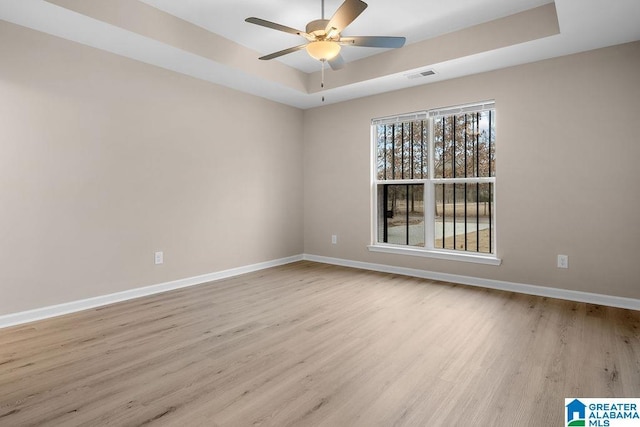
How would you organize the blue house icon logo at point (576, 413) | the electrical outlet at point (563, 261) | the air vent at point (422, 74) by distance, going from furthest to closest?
the air vent at point (422, 74) < the electrical outlet at point (563, 261) < the blue house icon logo at point (576, 413)

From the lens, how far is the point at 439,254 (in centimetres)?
416

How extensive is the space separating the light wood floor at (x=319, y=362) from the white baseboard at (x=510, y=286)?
0.14m

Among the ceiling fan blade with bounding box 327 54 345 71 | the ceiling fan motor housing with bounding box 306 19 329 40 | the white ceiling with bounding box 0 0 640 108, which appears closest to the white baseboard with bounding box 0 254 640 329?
the white ceiling with bounding box 0 0 640 108

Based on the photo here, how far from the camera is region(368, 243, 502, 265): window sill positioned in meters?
3.83

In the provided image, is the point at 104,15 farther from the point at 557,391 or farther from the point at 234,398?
the point at 557,391

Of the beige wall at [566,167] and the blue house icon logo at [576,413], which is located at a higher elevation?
the beige wall at [566,167]

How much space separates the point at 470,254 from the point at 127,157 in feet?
12.7

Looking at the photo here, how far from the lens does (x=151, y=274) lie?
11.9 ft

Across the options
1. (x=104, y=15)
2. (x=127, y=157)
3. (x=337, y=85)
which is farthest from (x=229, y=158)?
(x=104, y=15)

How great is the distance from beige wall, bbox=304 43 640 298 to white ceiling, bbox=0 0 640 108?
0.78 ft

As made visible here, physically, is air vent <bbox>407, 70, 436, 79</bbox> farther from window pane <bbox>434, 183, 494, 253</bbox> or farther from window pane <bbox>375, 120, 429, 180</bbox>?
window pane <bbox>434, 183, 494, 253</bbox>

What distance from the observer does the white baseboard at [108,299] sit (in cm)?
277
